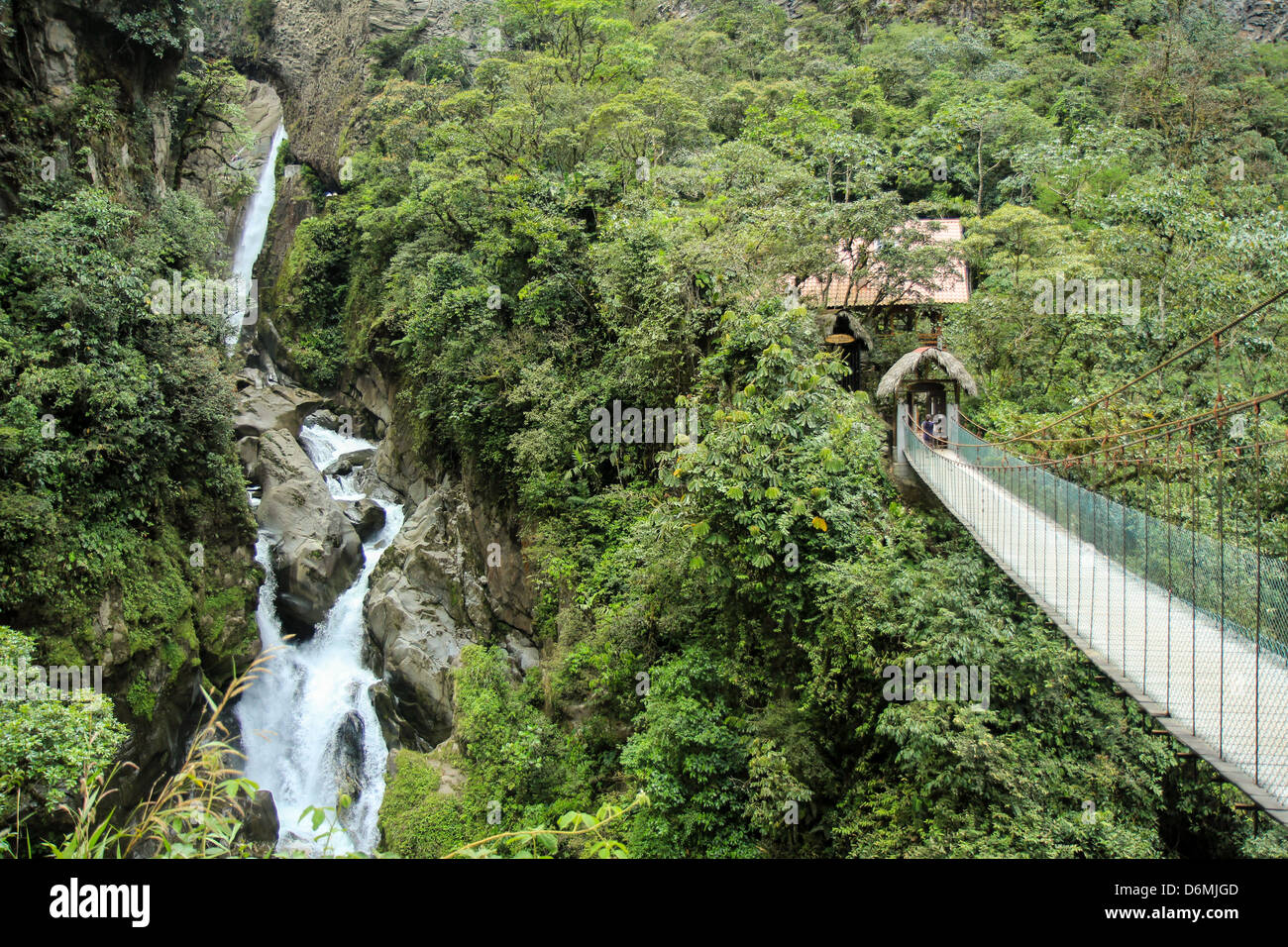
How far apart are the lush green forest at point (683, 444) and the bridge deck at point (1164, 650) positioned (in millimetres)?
959

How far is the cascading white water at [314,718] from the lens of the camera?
1383cm

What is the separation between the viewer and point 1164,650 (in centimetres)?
634

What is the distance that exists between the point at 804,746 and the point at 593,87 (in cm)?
1867

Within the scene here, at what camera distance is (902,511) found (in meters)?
12.1

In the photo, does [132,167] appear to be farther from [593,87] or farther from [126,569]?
[593,87]

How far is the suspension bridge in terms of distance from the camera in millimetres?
5199

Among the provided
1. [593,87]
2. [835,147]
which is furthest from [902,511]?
[593,87]
